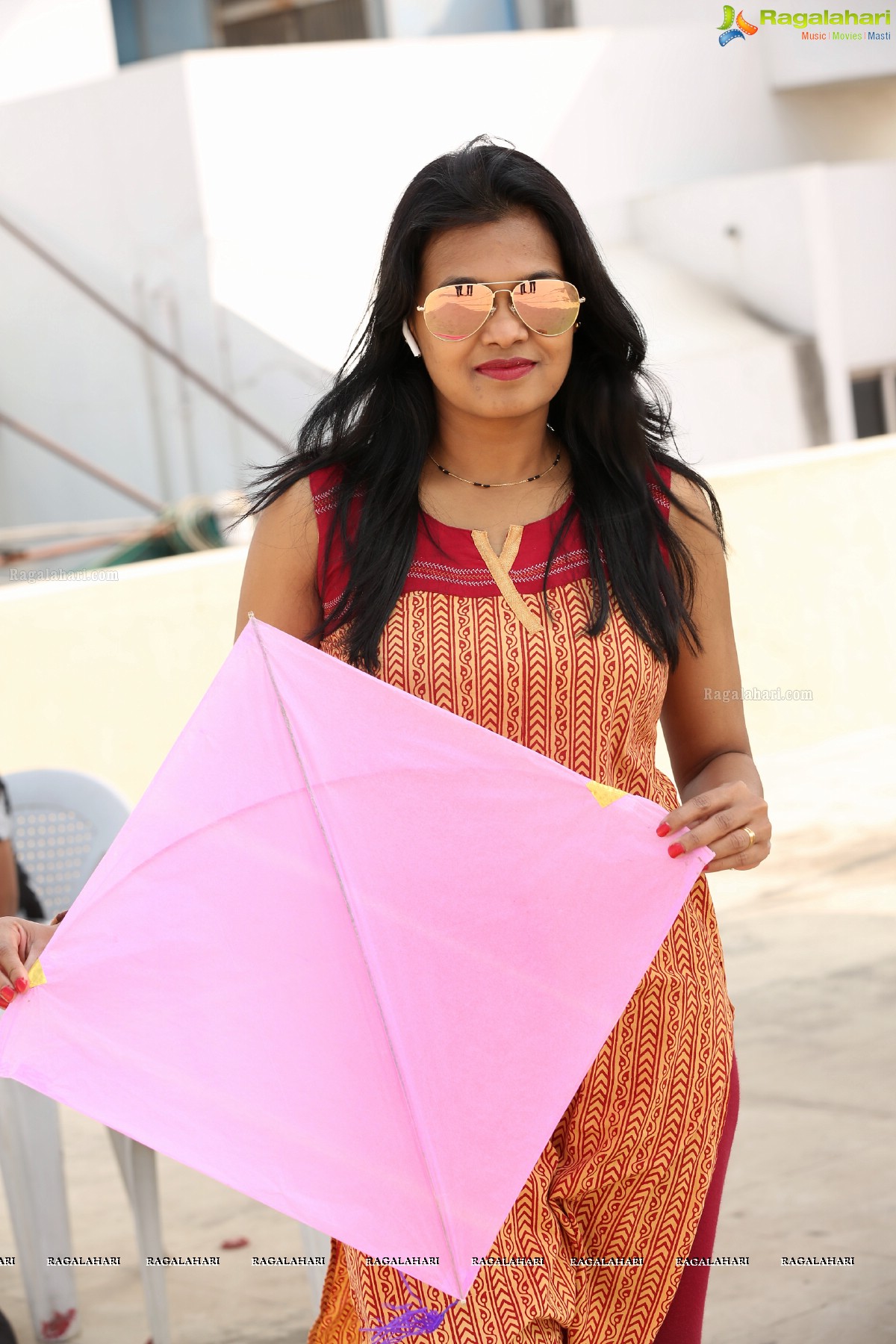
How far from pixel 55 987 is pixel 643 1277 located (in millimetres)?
773

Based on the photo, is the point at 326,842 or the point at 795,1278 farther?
the point at 795,1278

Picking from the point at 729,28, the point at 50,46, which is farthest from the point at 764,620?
the point at 50,46

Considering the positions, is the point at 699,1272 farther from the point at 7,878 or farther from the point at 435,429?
the point at 7,878

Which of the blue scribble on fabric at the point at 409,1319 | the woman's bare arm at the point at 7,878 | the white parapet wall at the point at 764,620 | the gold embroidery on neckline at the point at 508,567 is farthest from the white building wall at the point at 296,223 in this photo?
the blue scribble on fabric at the point at 409,1319

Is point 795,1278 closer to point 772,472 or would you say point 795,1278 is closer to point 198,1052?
point 198,1052

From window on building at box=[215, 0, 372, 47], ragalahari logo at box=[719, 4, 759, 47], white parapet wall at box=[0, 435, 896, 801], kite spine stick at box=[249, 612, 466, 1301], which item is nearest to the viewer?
kite spine stick at box=[249, 612, 466, 1301]

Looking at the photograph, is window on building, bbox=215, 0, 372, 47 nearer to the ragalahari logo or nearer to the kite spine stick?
the ragalahari logo

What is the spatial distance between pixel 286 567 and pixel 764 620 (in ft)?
19.5

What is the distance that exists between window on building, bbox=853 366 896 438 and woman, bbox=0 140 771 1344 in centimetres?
1136

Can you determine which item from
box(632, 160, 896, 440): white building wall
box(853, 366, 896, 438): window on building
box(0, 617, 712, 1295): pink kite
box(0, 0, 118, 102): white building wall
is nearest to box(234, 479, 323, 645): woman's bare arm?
box(0, 617, 712, 1295): pink kite

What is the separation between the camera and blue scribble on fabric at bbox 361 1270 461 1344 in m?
1.81

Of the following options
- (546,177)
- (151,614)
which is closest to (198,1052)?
(546,177)

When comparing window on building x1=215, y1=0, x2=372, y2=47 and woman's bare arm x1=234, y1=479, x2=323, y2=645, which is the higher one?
window on building x1=215, y1=0, x2=372, y2=47

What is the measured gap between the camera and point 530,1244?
184 centimetres
